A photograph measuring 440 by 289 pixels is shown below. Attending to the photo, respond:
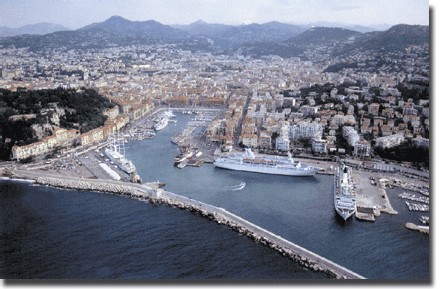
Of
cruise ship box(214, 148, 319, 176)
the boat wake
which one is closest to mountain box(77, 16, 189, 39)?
cruise ship box(214, 148, 319, 176)

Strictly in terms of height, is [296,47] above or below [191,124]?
above

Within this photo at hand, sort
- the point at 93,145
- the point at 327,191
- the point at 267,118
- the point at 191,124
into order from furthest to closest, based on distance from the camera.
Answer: the point at 191,124 < the point at 267,118 < the point at 93,145 < the point at 327,191

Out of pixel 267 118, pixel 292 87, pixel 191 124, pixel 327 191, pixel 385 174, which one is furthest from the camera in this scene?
pixel 292 87

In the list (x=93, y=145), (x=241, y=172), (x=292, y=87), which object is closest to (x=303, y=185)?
(x=241, y=172)

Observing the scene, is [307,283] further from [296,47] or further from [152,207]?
[296,47]

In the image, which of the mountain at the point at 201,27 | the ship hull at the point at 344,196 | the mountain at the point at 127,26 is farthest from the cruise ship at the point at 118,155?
the ship hull at the point at 344,196

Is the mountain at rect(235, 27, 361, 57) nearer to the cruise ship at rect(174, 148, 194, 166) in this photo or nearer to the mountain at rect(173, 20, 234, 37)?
the cruise ship at rect(174, 148, 194, 166)
